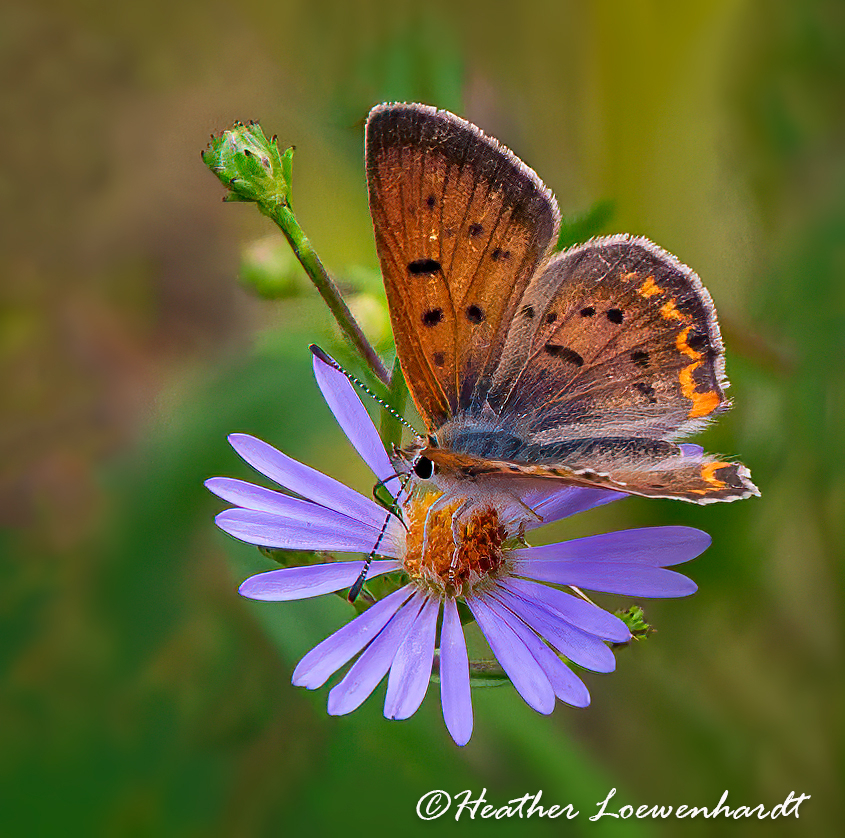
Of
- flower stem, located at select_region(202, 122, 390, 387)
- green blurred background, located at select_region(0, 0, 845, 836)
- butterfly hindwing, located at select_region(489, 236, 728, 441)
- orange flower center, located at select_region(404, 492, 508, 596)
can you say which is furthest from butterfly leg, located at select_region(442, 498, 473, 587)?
flower stem, located at select_region(202, 122, 390, 387)

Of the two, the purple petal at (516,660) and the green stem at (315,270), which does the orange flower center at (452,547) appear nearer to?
the purple petal at (516,660)

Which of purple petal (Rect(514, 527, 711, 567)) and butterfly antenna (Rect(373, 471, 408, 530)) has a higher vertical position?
butterfly antenna (Rect(373, 471, 408, 530))

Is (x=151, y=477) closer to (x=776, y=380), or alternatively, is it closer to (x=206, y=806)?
(x=206, y=806)

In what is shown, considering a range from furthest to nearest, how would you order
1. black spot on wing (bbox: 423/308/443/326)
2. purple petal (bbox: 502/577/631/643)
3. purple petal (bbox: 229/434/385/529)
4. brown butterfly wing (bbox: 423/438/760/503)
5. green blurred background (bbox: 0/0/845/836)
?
green blurred background (bbox: 0/0/845/836), purple petal (bbox: 229/434/385/529), black spot on wing (bbox: 423/308/443/326), purple petal (bbox: 502/577/631/643), brown butterfly wing (bbox: 423/438/760/503)

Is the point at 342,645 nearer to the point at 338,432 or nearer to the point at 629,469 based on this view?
the point at 629,469

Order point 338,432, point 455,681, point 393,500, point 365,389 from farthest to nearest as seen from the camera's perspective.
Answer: point 338,432
point 393,500
point 365,389
point 455,681

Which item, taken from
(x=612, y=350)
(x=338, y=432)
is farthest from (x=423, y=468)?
(x=338, y=432)

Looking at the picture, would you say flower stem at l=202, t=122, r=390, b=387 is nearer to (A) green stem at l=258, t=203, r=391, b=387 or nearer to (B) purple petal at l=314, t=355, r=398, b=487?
(A) green stem at l=258, t=203, r=391, b=387
